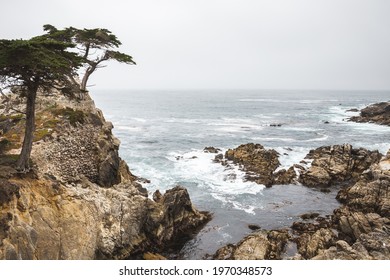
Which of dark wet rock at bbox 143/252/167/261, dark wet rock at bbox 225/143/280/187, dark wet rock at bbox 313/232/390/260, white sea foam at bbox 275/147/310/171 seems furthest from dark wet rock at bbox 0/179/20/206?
white sea foam at bbox 275/147/310/171

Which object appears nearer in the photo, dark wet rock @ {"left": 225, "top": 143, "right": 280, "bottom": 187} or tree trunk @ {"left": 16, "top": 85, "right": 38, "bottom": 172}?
tree trunk @ {"left": 16, "top": 85, "right": 38, "bottom": 172}

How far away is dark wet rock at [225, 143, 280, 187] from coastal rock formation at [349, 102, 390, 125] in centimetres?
4186

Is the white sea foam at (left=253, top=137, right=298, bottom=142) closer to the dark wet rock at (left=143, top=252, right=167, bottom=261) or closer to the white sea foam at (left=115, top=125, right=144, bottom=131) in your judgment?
the white sea foam at (left=115, top=125, right=144, bottom=131)

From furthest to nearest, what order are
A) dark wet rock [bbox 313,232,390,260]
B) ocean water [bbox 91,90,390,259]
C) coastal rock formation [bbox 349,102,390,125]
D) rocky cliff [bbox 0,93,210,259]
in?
1. coastal rock formation [bbox 349,102,390,125]
2. ocean water [bbox 91,90,390,259]
3. dark wet rock [bbox 313,232,390,260]
4. rocky cliff [bbox 0,93,210,259]

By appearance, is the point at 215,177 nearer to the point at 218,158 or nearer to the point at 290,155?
the point at 218,158

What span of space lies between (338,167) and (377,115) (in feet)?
163

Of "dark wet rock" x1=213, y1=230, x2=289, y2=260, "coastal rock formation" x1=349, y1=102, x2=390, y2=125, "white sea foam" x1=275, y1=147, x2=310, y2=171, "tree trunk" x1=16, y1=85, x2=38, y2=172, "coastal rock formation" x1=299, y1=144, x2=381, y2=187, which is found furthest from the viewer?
Result: "coastal rock formation" x1=349, y1=102, x2=390, y2=125

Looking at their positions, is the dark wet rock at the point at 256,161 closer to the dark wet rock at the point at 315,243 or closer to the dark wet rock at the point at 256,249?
the dark wet rock at the point at 256,249

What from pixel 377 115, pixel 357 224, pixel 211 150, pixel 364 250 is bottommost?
pixel 357 224

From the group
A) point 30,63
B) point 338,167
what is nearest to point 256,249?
point 30,63

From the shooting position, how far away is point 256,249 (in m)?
18.6

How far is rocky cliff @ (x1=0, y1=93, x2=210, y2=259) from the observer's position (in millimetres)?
13711

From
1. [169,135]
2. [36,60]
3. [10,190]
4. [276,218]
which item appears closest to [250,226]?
[276,218]

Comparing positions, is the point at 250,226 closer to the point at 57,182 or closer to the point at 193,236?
the point at 193,236
